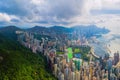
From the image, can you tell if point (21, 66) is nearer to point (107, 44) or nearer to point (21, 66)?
point (21, 66)

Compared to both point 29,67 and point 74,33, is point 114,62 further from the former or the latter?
point 74,33

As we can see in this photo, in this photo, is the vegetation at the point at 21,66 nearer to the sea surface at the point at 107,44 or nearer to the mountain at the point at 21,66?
the mountain at the point at 21,66

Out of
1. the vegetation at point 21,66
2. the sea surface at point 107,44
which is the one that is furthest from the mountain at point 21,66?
the sea surface at point 107,44

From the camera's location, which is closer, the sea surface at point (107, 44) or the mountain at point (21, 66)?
the mountain at point (21, 66)

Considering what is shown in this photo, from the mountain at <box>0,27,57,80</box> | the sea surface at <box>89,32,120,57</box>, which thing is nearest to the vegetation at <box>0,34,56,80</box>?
the mountain at <box>0,27,57,80</box>

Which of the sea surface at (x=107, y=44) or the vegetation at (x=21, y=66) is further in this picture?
the sea surface at (x=107, y=44)

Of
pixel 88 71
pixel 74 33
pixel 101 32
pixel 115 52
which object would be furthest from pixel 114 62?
pixel 74 33

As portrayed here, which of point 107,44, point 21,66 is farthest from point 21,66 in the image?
point 107,44
